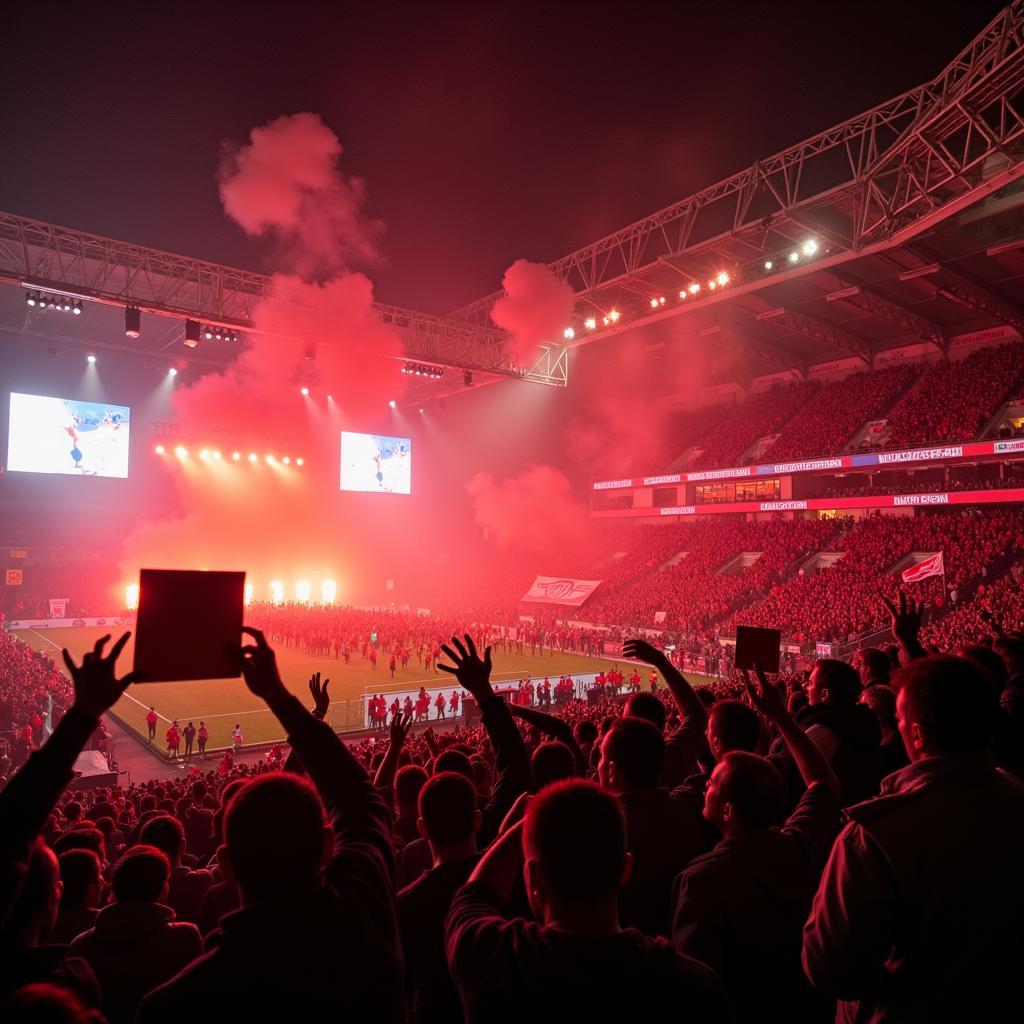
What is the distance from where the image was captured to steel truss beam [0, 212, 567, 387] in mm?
21031

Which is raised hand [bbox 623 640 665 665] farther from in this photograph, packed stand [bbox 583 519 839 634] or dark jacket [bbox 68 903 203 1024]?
packed stand [bbox 583 519 839 634]

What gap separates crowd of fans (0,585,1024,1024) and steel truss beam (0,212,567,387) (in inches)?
881

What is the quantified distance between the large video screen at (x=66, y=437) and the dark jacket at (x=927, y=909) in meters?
40.4

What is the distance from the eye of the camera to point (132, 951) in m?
2.43

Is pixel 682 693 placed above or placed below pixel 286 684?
above

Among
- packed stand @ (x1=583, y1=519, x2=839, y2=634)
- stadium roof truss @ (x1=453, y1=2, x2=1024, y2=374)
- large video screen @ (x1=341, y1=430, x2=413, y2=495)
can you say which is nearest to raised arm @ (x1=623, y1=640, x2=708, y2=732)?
stadium roof truss @ (x1=453, y1=2, x2=1024, y2=374)

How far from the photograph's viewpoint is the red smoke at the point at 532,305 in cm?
2875

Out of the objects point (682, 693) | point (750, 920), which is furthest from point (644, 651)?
point (750, 920)

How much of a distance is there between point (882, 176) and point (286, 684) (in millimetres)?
27946

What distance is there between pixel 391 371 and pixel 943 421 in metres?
27.1

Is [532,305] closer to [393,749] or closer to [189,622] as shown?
[393,749]

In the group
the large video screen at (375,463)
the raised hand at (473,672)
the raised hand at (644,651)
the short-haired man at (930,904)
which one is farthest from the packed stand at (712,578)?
the short-haired man at (930,904)

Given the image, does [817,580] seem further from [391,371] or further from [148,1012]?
[148,1012]

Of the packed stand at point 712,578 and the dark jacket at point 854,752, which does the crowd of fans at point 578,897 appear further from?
the packed stand at point 712,578
